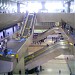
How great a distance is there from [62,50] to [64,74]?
2.77 m

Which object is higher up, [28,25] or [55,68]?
[28,25]

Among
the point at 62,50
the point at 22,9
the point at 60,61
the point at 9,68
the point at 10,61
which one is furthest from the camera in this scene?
the point at 22,9

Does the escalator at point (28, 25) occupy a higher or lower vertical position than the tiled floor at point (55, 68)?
higher

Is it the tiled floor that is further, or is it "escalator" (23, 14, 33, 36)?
"escalator" (23, 14, 33, 36)

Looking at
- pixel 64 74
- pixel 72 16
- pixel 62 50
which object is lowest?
pixel 64 74

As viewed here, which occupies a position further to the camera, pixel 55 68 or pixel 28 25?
pixel 28 25

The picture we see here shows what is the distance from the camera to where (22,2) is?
45.9 m

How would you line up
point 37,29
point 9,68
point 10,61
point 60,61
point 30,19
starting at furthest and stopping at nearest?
point 37,29 → point 30,19 → point 60,61 → point 10,61 → point 9,68

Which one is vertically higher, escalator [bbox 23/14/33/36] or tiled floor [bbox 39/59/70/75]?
escalator [bbox 23/14/33/36]

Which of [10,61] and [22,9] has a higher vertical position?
[22,9]

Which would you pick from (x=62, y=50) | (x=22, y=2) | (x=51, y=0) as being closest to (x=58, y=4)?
(x=51, y=0)

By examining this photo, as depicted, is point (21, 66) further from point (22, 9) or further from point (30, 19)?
point (22, 9)

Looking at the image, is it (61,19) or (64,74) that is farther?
(61,19)

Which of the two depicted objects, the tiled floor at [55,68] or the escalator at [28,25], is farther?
the escalator at [28,25]
